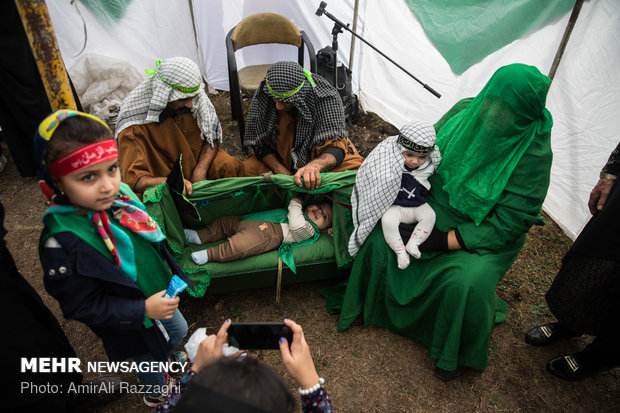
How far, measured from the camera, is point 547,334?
2.73 m

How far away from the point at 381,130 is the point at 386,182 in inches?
129

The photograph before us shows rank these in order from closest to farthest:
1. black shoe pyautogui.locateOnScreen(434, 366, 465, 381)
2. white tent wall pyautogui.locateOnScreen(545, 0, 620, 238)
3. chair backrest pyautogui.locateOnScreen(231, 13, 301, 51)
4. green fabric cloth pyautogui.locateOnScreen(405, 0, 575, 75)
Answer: black shoe pyautogui.locateOnScreen(434, 366, 465, 381) < white tent wall pyautogui.locateOnScreen(545, 0, 620, 238) < green fabric cloth pyautogui.locateOnScreen(405, 0, 575, 75) < chair backrest pyautogui.locateOnScreen(231, 13, 301, 51)

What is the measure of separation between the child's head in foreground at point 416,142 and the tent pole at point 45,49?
6.24 ft

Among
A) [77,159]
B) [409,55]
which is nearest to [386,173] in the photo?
[77,159]

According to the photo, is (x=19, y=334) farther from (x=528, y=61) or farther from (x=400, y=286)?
(x=528, y=61)

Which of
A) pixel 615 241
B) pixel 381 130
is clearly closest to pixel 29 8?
pixel 615 241

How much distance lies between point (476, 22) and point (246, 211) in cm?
329

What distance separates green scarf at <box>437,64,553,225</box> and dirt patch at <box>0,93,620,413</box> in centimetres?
117

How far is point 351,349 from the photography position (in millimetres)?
2725

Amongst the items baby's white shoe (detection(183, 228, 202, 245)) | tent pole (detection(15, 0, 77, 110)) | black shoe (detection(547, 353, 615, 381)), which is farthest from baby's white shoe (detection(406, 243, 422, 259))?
tent pole (detection(15, 0, 77, 110))

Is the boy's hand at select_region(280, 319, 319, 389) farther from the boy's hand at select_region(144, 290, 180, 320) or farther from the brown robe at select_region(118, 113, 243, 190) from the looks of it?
the brown robe at select_region(118, 113, 243, 190)

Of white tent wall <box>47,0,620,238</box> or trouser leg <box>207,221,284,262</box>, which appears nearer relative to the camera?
trouser leg <box>207,221,284,262</box>

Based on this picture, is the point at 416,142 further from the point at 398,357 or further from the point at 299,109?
the point at 398,357

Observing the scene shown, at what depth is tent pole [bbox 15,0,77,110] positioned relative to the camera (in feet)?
4.76
